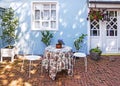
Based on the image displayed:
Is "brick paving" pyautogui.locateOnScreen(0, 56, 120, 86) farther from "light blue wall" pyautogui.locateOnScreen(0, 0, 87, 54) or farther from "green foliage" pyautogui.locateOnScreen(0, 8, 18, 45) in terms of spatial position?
"light blue wall" pyautogui.locateOnScreen(0, 0, 87, 54)

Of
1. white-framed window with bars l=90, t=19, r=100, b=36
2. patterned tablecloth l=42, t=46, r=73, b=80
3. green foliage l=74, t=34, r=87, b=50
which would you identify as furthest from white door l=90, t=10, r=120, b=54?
patterned tablecloth l=42, t=46, r=73, b=80

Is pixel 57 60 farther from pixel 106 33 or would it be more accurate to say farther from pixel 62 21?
pixel 106 33

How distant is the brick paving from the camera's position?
677 centimetres

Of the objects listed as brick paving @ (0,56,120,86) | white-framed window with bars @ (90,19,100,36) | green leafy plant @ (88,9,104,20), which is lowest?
brick paving @ (0,56,120,86)

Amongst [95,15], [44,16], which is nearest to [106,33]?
[95,15]

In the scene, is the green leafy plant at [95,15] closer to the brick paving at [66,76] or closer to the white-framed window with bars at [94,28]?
the white-framed window with bars at [94,28]

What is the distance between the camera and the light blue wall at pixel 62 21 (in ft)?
37.4

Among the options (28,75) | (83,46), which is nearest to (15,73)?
(28,75)

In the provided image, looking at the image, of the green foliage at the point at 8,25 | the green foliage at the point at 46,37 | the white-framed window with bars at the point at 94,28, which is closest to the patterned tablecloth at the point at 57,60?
the green foliage at the point at 8,25

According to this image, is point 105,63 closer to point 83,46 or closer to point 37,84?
point 83,46

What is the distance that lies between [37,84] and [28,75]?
100cm

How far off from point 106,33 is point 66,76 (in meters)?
4.88

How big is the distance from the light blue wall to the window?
0.86 feet

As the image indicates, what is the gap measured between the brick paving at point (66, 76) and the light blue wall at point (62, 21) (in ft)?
7.48
